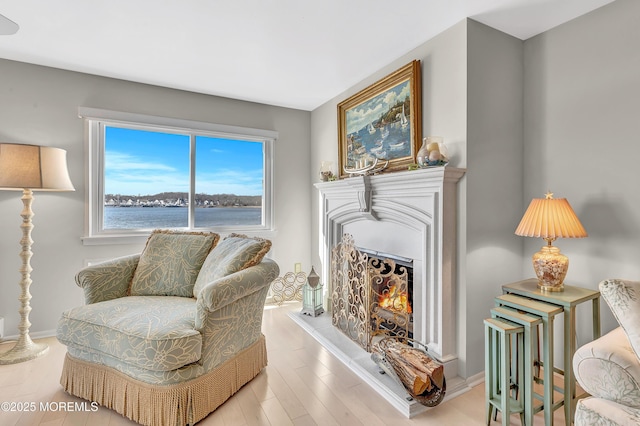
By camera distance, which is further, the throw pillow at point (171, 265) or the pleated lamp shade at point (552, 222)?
the throw pillow at point (171, 265)

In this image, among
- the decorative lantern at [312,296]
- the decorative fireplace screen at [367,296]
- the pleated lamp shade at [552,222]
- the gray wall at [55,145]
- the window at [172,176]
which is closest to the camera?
the pleated lamp shade at [552,222]

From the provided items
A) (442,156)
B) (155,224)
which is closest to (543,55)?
(442,156)

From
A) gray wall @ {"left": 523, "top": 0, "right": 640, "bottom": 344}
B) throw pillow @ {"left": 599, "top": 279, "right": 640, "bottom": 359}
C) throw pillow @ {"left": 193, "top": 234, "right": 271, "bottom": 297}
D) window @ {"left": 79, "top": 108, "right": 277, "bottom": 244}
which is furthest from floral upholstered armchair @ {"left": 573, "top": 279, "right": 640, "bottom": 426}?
window @ {"left": 79, "top": 108, "right": 277, "bottom": 244}

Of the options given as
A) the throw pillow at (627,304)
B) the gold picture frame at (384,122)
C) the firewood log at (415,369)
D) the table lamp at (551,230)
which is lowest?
the firewood log at (415,369)

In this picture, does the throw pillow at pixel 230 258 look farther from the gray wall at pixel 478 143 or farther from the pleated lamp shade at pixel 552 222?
the pleated lamp shade at pixel 552 222

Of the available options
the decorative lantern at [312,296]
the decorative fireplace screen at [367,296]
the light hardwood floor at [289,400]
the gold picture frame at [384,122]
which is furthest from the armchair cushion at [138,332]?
the gold picture frame at [384,122]

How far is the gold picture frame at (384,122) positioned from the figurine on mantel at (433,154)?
243 mm

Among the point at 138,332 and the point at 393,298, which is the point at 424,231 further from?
the point at 138,332

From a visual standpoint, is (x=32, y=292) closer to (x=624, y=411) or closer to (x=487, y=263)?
(x=487, y=263)

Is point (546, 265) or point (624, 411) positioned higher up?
point (546, 265)

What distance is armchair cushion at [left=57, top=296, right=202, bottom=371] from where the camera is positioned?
4.94ft

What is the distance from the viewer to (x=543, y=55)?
6.78 ft

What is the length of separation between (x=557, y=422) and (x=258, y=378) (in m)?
1.67

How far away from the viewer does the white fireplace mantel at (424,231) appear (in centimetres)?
196
